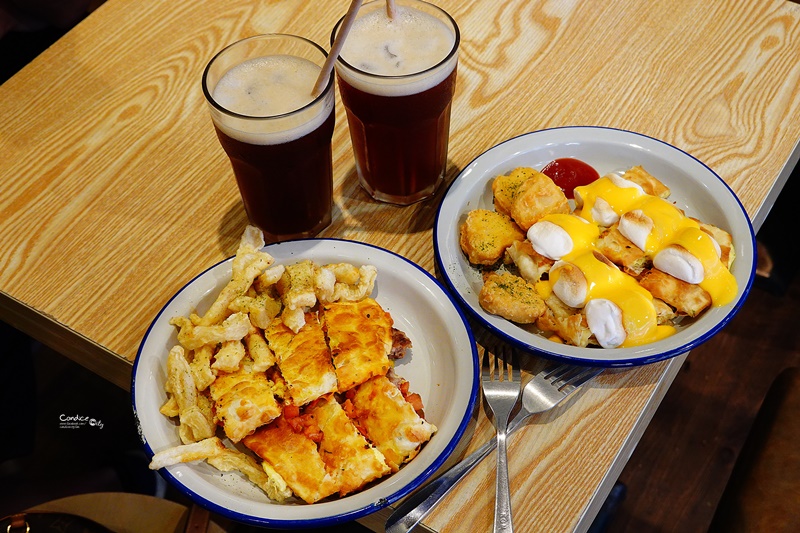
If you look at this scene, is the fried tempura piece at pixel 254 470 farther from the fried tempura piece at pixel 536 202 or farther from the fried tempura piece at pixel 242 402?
the fried tempura piece at pixel 536 202

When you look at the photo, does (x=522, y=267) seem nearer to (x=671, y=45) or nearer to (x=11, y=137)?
(x=671, y=45)

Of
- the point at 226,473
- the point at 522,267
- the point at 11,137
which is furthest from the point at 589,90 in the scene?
the point at 11,137

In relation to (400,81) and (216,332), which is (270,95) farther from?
(216,332)

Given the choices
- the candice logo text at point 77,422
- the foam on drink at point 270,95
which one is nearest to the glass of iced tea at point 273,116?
the foam on drink at point 270,95

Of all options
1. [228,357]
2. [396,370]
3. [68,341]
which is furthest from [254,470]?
[68,341]

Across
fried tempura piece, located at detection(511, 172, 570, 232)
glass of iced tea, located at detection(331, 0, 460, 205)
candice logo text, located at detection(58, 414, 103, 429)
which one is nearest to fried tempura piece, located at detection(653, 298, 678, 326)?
fried tempura piece, located at detection(511, 172, 570, 232)

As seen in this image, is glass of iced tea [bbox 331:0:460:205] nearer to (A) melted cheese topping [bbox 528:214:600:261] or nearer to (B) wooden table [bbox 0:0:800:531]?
(B) wooden table [bbox 0:0:800:531]
